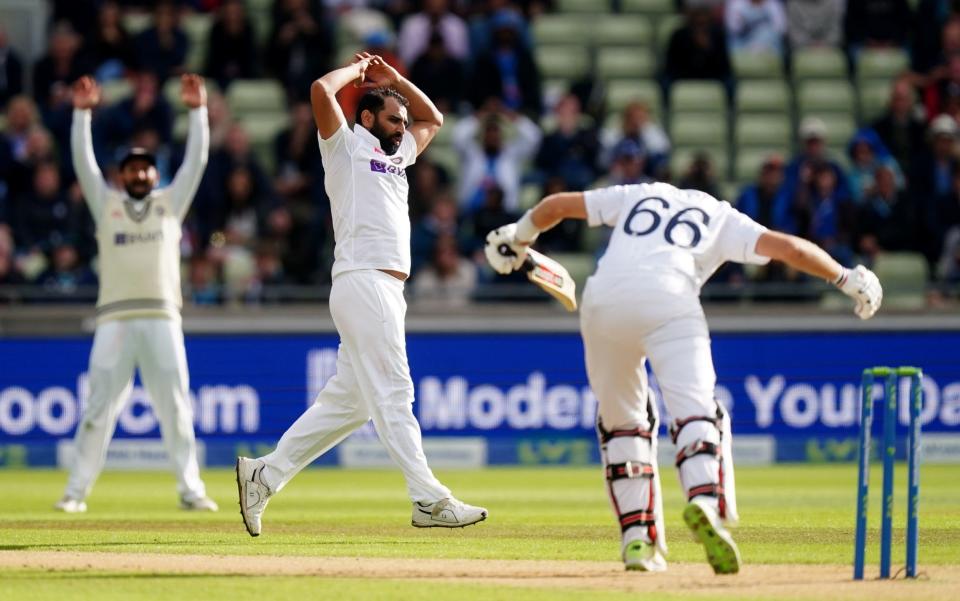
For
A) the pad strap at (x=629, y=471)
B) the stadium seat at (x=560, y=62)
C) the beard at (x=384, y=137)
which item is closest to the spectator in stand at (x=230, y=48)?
the stadium seat at (x=560, y=62)

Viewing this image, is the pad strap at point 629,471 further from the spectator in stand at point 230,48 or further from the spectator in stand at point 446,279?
the spectator in stand at point 230,48

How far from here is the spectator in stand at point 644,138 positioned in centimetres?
1841

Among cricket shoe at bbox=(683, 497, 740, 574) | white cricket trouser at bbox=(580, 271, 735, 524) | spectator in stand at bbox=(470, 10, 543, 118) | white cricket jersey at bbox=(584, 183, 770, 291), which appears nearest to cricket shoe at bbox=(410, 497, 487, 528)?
white cricket trouser at bbox=(580, 271, 735, 524)

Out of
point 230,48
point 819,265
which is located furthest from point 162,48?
point 819,265

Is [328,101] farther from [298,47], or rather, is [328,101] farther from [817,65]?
[817,65]

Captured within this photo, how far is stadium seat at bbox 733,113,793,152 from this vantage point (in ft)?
66.5

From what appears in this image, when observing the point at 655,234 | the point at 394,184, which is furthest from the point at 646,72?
the point at 655,234

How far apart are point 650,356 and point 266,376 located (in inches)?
389

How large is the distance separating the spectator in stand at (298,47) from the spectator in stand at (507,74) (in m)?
1.73

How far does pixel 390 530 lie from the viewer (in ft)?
32.2

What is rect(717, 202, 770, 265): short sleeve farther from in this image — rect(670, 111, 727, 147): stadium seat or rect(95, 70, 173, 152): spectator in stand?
rect(670, 111, 727, 147): stadium seat

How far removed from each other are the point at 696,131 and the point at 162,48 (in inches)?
239

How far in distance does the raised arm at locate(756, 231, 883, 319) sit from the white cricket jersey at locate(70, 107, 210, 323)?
498 cm

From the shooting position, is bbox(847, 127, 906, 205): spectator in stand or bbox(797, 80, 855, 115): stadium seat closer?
bbox(847, 127, 906, 205): spectator in stand
